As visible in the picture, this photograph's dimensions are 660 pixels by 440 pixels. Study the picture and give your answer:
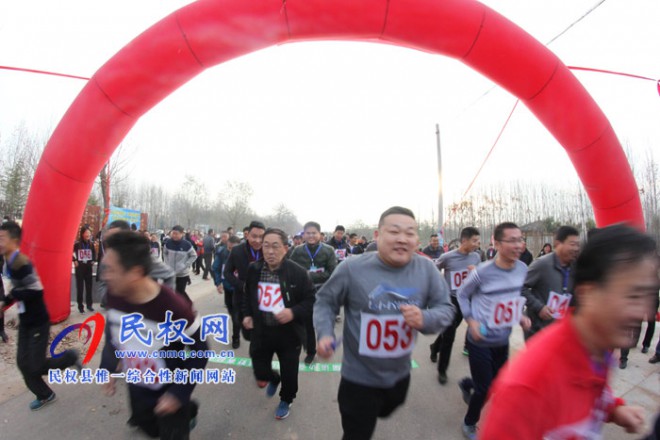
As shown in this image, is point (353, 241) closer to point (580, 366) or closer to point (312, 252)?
point (312, 252)

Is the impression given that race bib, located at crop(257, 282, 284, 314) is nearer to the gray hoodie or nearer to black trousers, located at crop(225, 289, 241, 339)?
the gray hoodie

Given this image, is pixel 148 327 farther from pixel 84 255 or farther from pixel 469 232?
pixel 84 255

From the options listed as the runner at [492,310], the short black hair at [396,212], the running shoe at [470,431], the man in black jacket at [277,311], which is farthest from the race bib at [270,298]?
the running shoe at [470,431]

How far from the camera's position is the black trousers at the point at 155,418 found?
6.66ft

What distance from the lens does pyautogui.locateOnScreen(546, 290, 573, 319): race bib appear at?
10.5 feet

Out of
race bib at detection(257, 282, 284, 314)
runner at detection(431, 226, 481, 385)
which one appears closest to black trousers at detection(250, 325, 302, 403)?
race bib at detection(257, 282, 284, 314)

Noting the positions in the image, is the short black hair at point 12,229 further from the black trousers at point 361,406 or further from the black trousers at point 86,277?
the black trousers at point 86,277

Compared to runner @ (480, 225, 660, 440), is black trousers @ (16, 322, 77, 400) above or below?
below

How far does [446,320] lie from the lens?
2.13 meters

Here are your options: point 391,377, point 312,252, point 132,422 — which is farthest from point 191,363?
point 312,252

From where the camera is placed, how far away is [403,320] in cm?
215

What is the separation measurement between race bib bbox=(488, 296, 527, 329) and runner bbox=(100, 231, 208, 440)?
2532 millimetres

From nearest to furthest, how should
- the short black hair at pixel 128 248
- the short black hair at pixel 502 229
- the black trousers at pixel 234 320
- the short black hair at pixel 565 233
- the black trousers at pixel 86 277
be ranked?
the short black hair at pixel 128 248, the short black hair at pixel 502 229, the short black hair at pixel 565 233, the black trousers at pixel 234 320, the black trousers at pixel 86 277

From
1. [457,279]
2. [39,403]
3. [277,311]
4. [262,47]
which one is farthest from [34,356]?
[457,279]
